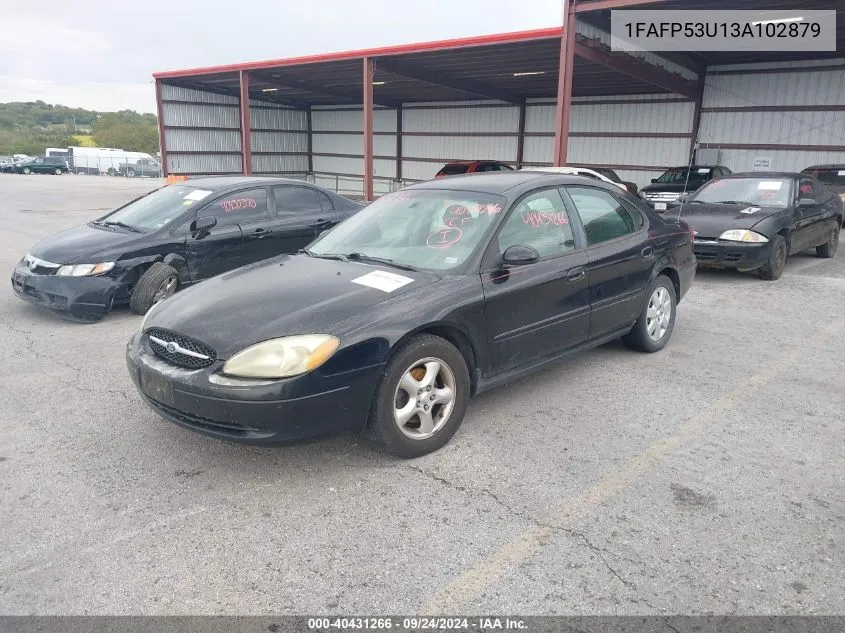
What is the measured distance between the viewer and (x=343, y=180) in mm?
31766

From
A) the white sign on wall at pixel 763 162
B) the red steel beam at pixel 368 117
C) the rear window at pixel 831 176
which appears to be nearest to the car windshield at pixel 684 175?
the rear window at pixel 831 176

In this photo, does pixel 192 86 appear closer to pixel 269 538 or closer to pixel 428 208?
pixel 428 208

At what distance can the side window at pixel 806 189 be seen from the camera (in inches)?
363

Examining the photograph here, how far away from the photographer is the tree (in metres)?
82.9

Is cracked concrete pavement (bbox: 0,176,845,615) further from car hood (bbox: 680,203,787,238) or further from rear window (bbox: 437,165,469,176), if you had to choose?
rear window (bbox: 437,165,469,176)

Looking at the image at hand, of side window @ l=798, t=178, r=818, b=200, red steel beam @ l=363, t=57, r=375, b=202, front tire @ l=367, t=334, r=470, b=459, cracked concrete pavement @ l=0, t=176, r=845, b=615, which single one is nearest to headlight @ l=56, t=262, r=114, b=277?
cracked concrete pavement @ l=0, t=176, r=845, b=615

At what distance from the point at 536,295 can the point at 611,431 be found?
3.09 feet

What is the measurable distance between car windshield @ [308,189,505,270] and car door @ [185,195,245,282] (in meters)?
2.77

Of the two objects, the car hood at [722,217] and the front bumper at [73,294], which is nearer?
the front bumper at [73,294]

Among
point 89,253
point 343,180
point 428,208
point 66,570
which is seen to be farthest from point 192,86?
A: point 66,570

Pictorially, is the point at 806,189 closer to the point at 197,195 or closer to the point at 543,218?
the point at 543,218

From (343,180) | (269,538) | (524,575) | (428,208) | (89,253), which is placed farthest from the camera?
(343,180)

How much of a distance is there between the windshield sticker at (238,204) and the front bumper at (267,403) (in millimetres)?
4201

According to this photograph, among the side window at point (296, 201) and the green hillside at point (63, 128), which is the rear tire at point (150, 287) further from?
the green hillside at point (63, 128)
